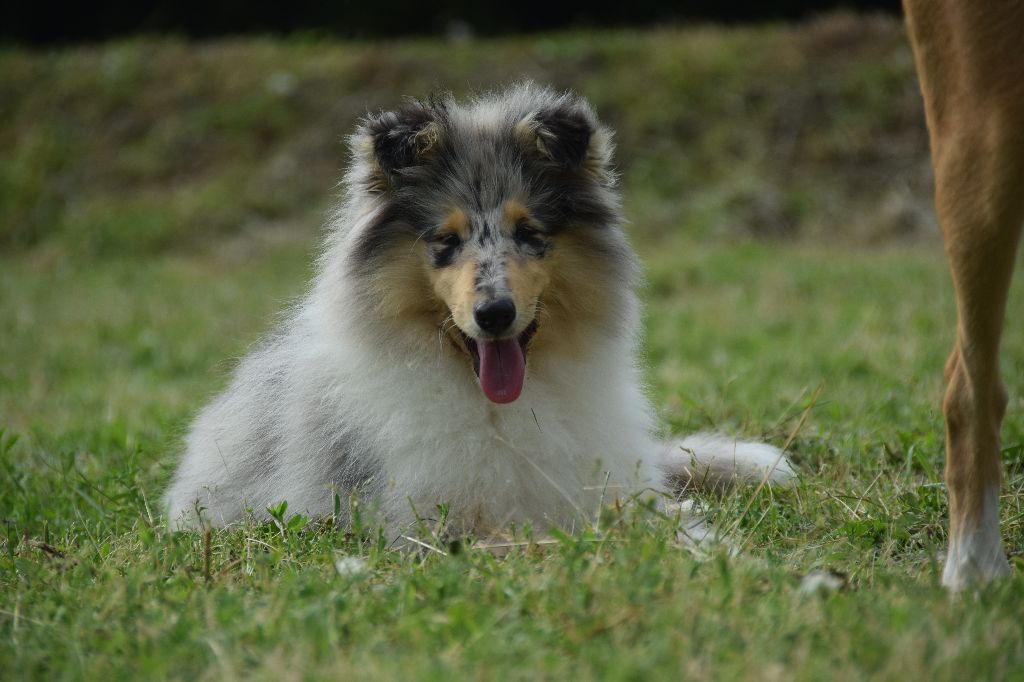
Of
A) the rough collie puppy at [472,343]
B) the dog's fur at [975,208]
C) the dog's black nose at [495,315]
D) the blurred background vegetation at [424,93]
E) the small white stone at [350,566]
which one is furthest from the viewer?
the blurred background vegetation at [424,93]

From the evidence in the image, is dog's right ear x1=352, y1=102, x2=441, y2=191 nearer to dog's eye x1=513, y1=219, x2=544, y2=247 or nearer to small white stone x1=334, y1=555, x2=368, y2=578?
dog's eye x1=513, y1=219, x2=544, y2=247

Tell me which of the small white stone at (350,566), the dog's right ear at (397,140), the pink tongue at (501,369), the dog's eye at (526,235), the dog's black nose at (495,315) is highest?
the dog's right ear at (397,140)

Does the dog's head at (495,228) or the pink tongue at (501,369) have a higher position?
the dog's head at (495,228)

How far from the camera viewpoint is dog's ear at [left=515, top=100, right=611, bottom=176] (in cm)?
376

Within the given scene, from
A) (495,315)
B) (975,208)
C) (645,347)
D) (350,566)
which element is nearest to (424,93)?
(645,347)

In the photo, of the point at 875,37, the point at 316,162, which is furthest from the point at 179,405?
the point at 875,37

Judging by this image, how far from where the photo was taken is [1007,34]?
265 centimetres

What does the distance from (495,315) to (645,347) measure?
2968mm

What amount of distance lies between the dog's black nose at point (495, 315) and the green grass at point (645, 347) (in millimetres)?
727

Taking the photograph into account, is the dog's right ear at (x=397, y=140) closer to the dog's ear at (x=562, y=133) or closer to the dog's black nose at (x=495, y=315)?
the dog's ear at (x=562, y=133)

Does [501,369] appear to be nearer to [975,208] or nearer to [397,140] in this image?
[397,140]

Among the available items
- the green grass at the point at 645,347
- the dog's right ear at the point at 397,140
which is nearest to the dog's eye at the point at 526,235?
the dog's right ear at the point at 397,140

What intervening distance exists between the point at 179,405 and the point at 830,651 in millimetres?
4814

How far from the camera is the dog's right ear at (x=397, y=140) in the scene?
3.71 m
